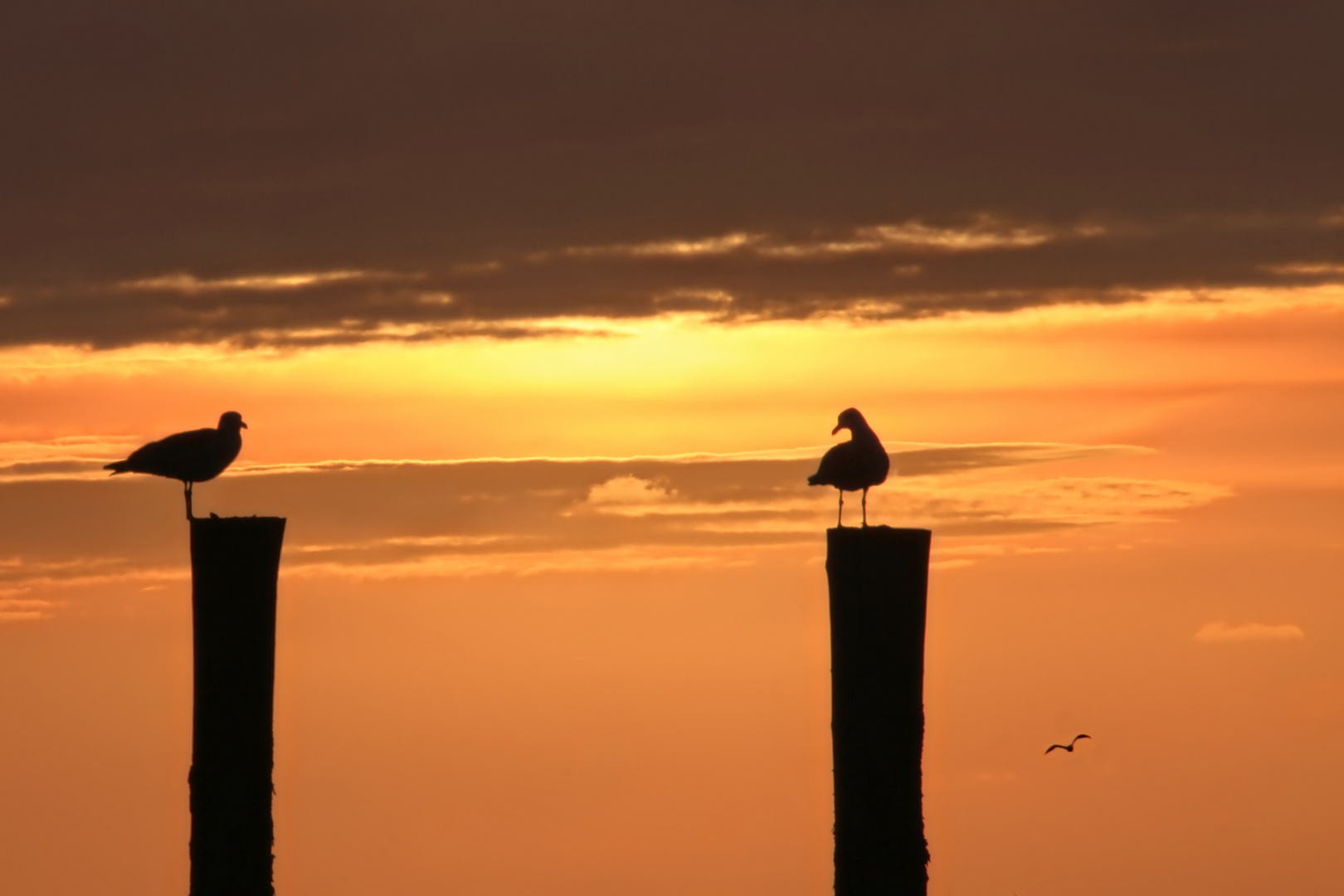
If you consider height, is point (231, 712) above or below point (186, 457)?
below

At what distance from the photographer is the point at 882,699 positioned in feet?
37.2

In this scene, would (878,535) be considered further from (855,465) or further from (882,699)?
(855,465)

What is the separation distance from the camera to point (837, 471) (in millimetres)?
17219

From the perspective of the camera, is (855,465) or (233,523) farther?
(855,465)

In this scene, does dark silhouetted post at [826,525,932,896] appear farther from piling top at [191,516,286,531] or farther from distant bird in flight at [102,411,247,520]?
distant bird in flight at [102,411,247,520]

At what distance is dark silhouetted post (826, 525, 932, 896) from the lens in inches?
445

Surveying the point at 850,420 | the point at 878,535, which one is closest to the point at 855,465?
the point at 850,420

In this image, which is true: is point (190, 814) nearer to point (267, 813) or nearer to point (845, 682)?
point (267, 813)

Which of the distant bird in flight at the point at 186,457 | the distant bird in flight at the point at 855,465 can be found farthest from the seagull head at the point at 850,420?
the distant bird in flight at the point at 186,457

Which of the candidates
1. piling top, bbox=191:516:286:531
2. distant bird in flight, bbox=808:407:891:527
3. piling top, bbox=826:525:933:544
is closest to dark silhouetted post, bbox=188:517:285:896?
piling top, bbox=191:516:286:531

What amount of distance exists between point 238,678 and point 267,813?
101cm

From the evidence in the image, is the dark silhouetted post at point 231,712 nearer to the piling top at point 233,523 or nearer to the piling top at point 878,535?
the piling top at point 233,523

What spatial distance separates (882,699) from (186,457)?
27.8 ft

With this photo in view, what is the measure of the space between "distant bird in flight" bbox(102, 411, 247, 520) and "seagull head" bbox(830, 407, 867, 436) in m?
6.48
